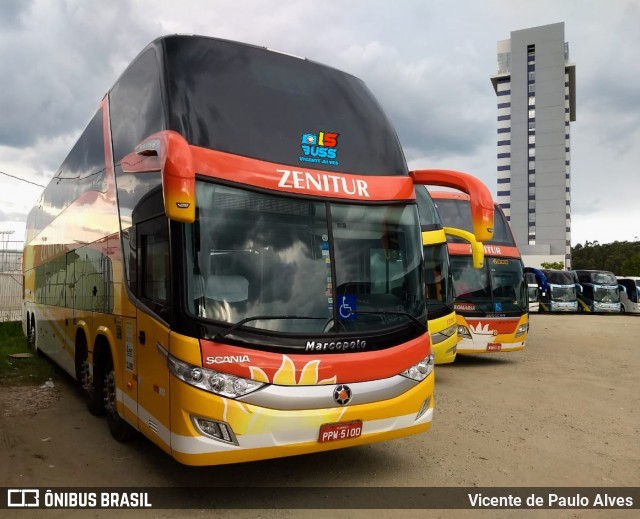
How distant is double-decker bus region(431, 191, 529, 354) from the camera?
13.1 meters

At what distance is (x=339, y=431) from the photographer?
4.78 metres

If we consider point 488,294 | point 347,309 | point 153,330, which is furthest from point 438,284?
point 153,330

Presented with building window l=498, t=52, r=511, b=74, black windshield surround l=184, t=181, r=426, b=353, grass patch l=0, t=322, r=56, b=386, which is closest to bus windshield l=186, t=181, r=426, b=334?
black windshield surround l=184, t=181, r=426, b=353

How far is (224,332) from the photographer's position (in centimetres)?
446

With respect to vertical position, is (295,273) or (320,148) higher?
(320,148)

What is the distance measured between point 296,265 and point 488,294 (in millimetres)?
9381

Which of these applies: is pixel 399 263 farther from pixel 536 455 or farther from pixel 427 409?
pixel 536 455

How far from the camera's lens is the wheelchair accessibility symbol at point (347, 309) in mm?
4992

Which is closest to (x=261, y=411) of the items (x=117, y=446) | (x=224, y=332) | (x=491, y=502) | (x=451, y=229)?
(x=224, y=332)

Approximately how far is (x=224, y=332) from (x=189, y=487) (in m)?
1.62

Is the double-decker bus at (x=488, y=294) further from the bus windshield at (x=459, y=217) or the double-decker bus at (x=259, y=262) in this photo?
the double-decker bus at (x=259, y=262)

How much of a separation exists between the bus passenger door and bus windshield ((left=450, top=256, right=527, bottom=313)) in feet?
30.1

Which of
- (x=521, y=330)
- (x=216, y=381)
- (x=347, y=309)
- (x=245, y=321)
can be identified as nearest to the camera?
(x=216, y=381)

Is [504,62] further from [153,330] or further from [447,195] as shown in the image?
[153,330]
